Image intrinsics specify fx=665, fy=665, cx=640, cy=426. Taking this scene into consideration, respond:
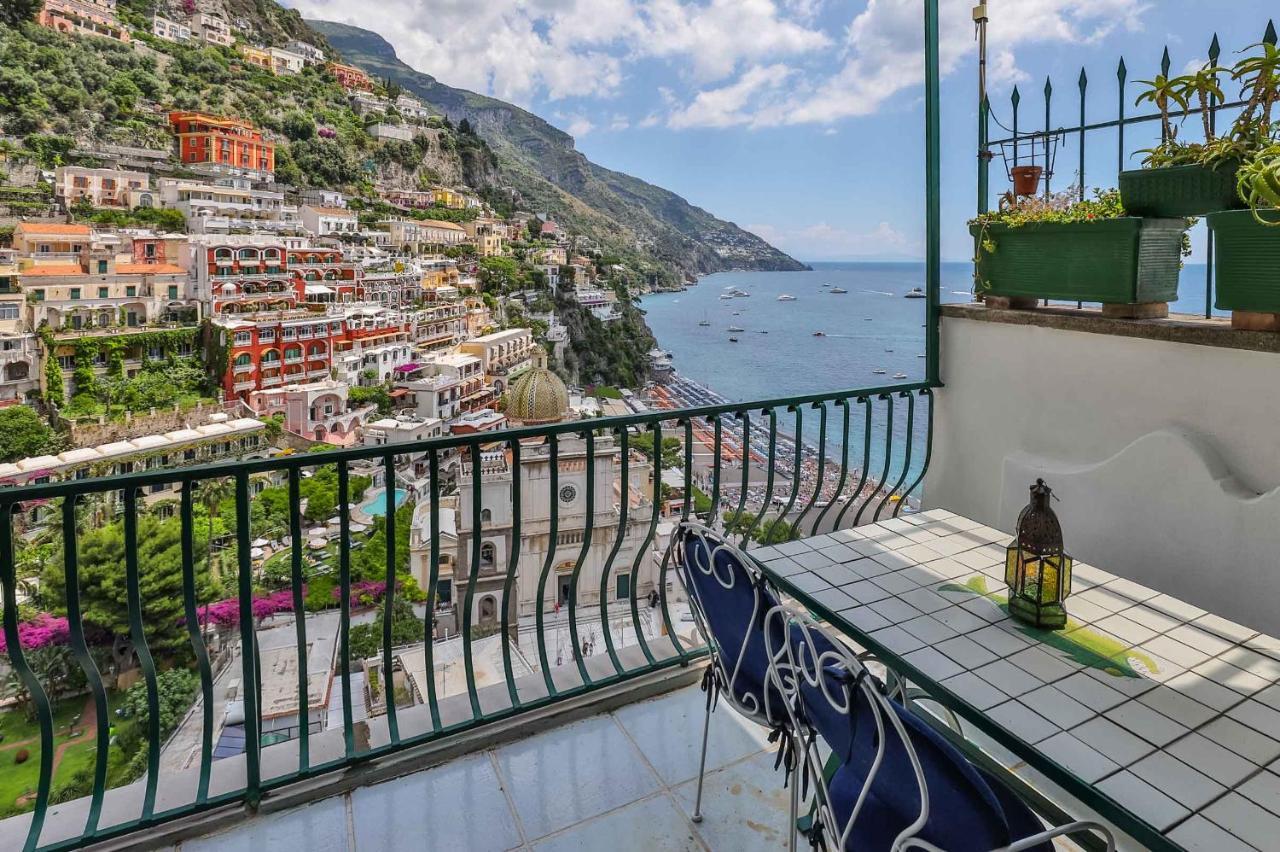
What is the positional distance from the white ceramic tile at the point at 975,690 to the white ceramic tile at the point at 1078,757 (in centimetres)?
9

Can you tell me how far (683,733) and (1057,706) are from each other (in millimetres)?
1056

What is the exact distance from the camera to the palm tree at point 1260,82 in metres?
1.72

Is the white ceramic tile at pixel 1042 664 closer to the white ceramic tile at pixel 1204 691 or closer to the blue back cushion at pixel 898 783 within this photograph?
the white ceramic tile at pixel 1204 691

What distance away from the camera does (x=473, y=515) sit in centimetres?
172

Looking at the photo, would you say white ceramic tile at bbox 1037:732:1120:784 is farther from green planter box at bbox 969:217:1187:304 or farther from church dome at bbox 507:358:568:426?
church dome at bbox 507:358:568:426

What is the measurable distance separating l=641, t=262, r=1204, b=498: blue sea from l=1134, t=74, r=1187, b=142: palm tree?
767 centimetres

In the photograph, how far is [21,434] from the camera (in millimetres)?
27656

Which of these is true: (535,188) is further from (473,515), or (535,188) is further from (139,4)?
(473,515)

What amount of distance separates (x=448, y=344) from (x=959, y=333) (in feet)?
128

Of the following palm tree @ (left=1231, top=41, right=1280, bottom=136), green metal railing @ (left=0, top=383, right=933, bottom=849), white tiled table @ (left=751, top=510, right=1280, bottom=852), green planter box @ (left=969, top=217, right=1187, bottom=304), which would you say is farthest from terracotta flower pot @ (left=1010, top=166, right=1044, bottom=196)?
white tiled table @ (left=751, top=510, right=1280, bottom=852)

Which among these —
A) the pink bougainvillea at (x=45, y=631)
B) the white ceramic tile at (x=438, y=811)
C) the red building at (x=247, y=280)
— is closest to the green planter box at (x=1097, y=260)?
the white ceramic tile at (x=438, y=811)

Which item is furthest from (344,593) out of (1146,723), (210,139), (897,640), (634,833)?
(210,139)

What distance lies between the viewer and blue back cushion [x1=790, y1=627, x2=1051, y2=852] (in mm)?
649

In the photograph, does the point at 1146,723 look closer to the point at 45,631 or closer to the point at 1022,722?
the point at 1022,722
